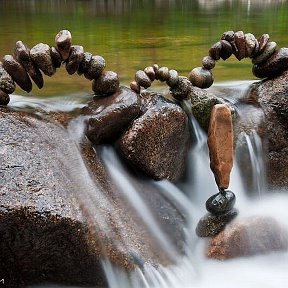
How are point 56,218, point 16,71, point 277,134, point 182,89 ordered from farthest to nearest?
point 277,134, point 182,89, point 16,71, point 56,218

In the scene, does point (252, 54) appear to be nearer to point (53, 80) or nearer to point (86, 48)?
point (53, 80)

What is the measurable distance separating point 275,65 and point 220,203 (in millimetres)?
1666

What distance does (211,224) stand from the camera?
167 inches

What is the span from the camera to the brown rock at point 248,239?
406cm

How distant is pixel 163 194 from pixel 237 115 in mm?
1234

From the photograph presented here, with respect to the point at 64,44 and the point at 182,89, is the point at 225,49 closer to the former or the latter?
the point at 182,89

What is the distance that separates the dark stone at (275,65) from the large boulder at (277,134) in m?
0.13

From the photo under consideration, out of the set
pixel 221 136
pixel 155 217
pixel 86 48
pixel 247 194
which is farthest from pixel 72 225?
pixel 86 48

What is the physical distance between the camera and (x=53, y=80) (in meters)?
6.17

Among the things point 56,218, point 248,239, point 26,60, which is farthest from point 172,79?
point 56,218

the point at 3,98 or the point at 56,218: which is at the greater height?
the point at 3,98

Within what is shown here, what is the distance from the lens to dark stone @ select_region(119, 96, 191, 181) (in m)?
4.21

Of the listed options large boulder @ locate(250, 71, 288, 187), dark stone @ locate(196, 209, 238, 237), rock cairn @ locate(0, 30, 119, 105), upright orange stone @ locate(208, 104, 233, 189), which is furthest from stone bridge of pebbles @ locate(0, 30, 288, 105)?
dark stone @ locate(196, 209, 238, 237)

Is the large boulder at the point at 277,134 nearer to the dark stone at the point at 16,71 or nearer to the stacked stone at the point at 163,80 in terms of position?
the stacked stone at the point at 163,80
